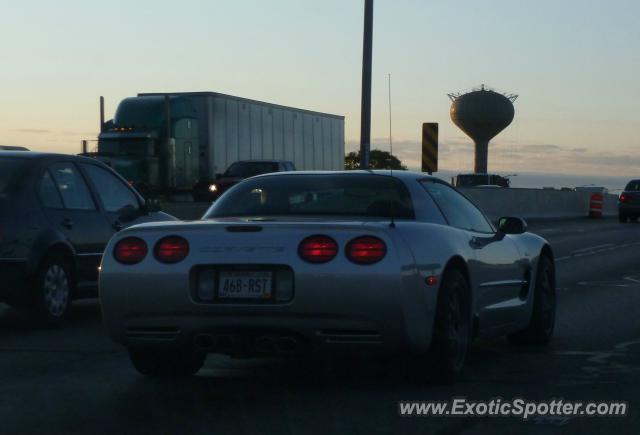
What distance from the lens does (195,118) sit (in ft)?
133

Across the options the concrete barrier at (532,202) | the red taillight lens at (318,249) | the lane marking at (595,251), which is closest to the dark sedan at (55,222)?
the red taillight lens at (318,249)

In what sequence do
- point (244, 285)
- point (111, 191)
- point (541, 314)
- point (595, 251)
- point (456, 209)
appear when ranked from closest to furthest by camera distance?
point (244, 285), point (456, 209), point (541, 314), point (111, 191), point (595, 251)

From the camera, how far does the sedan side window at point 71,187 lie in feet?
38.5

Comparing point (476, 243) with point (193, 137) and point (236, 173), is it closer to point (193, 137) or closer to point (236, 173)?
point (236, 173)

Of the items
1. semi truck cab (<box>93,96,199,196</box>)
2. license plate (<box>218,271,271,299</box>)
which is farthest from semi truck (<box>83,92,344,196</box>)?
license plate (<box>218,271,271,299</box>)

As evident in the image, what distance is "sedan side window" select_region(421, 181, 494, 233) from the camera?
8633 millimetres

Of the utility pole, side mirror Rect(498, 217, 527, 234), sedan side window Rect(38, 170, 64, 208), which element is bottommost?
side mirror Rect(498, 217, 527, 234)

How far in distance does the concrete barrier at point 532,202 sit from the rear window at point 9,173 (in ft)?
93.7

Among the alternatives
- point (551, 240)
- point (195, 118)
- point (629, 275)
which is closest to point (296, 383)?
point (629, 275)

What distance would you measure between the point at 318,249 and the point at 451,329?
3.29 feet

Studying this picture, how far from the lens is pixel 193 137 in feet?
133

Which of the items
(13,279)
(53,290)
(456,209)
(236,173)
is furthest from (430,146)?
(456,209)

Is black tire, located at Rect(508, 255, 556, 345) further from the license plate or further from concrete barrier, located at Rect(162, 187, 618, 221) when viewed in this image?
concrete barrier, located at Rect(162, 187, 618, 221)

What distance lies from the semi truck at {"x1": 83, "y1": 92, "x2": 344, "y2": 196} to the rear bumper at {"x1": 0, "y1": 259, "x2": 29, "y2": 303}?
2541 centimetres
